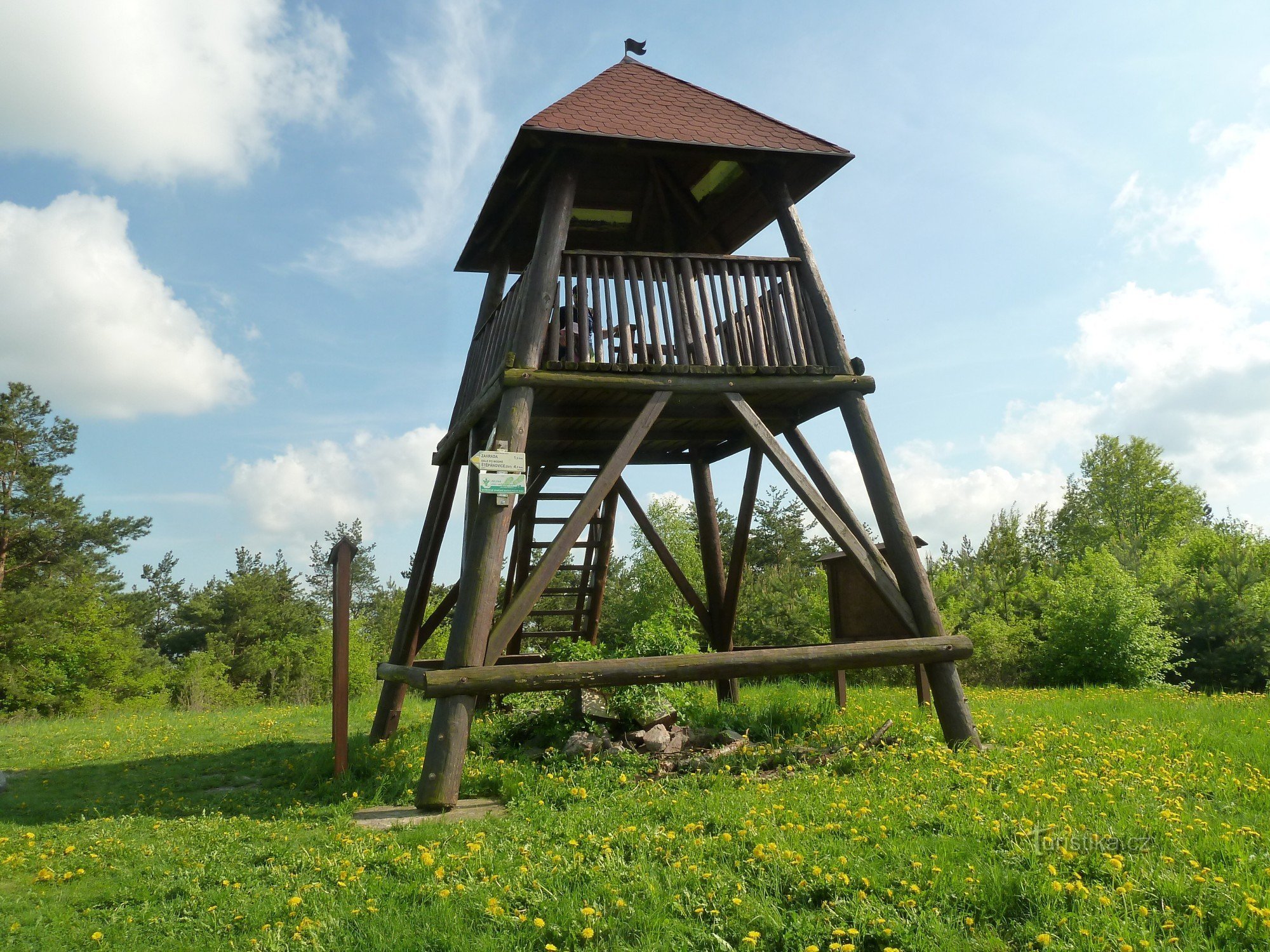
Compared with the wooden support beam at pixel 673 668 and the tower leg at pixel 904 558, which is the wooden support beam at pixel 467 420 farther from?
the tower leg at pixel 904 558

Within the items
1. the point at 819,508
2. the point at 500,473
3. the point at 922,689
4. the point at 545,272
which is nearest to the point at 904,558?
the point at 819,508

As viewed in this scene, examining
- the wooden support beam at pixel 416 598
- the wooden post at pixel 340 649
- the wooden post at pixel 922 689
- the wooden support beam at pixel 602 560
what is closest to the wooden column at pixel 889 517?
the wooden post at pixel 922 689

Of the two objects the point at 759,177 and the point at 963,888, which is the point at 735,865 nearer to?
the point at 963,888

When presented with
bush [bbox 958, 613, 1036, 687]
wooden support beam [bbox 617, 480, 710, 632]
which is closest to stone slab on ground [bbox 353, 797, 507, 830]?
wooden support beam [bbox 617, 480, 710, 632]

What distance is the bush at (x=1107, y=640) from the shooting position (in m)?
18.8

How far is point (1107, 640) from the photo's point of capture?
1916cm

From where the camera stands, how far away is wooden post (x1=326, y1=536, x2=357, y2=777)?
7066mm

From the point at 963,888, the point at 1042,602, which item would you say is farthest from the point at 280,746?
the point at 1042,602

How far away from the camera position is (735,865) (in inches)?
164

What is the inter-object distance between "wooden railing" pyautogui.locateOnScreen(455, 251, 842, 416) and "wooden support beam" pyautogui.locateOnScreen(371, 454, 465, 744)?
1368 mm

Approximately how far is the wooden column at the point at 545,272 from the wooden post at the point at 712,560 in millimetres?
3645

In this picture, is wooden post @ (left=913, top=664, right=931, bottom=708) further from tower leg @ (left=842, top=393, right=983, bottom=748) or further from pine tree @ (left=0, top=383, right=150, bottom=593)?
pine tree @ (left=0, top=383, right=150, bottom=593)

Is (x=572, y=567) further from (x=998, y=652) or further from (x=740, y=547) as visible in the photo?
(x=998, y=652)

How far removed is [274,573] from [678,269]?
45440 mm
